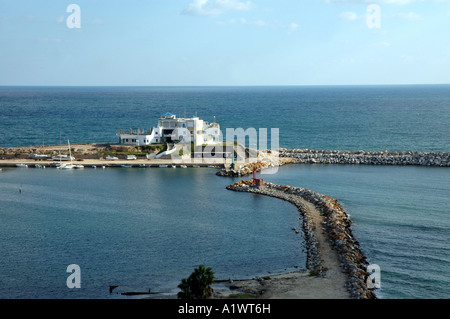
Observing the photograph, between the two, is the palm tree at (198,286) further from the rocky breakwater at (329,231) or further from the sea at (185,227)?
the rocky breakwater at (329,231)

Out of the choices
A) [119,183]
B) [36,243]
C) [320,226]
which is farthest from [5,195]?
[320,226]

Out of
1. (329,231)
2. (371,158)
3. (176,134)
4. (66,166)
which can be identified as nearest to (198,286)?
(329,231)

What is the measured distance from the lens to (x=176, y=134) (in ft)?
286

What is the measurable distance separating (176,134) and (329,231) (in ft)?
154

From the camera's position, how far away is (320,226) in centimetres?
4662

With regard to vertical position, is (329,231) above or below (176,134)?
below

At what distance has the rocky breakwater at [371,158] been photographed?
79062mm

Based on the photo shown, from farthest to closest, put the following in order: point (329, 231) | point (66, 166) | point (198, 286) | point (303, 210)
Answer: point (66, 166), point (303, 210), point (329, 231), point (198, 286)

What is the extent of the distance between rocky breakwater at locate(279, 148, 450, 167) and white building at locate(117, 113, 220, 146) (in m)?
13.1

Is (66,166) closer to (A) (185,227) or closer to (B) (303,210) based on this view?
(A) (185,227)

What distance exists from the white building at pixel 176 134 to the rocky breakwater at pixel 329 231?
23.5 m

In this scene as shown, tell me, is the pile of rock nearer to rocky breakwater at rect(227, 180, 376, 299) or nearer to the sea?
rocky breakwater at rect(227, 180, 376, 299)

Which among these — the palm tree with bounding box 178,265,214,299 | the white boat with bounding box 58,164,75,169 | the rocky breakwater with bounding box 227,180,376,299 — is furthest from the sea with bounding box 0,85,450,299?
the palm tree with bounding box 178,265,214,299

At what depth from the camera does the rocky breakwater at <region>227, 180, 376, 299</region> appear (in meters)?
34.9
